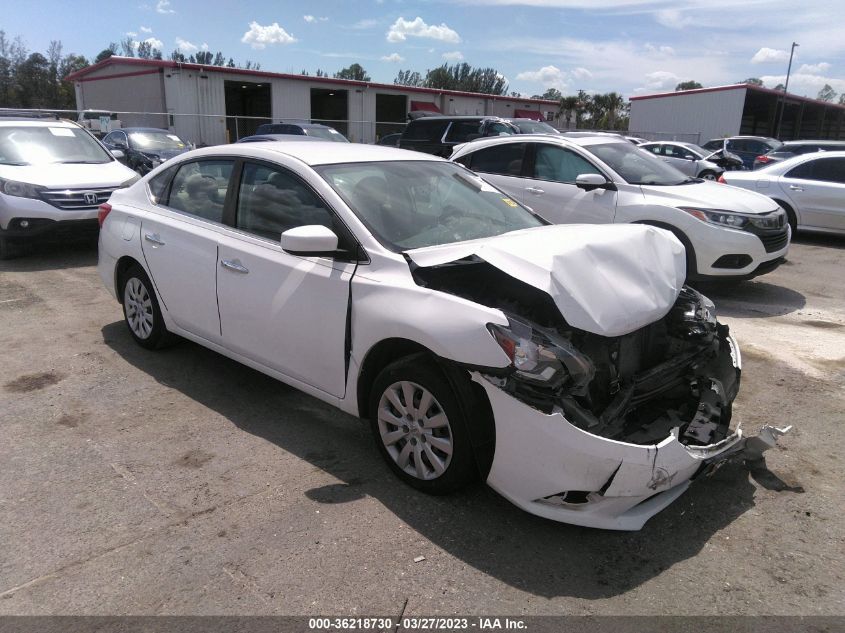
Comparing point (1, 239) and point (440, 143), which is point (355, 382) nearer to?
point (1, 239)

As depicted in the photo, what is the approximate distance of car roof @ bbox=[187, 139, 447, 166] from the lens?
4.08 metres

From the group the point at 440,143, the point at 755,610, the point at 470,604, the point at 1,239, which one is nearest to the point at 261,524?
the point at 470,604

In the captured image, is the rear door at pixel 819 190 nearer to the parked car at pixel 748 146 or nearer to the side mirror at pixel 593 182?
the side mirror at pixel 593 182

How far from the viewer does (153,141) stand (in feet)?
55.4

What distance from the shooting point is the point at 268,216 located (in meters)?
4.07

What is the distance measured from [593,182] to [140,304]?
485 cm

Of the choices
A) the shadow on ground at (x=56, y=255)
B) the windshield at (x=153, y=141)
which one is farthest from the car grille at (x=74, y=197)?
the windshield at (x=153, y=141)

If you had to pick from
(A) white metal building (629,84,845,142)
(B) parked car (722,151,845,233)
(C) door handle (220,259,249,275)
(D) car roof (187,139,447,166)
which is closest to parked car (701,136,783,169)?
(B) parked car (722,151,845,233)

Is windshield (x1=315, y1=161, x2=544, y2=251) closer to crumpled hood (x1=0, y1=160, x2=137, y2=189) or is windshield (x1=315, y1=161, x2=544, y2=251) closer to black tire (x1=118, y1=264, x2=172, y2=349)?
black tire (x1=118, y1=264, x2=172, y2=349)

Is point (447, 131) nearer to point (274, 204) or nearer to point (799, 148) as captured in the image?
point (799, 148)

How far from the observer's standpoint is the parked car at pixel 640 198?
693 centimetres

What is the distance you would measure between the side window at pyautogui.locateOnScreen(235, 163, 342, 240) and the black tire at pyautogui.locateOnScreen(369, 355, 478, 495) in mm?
919

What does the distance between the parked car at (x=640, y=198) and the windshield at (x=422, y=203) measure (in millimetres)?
2662

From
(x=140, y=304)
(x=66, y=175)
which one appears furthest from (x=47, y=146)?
(x=140, y=304)
